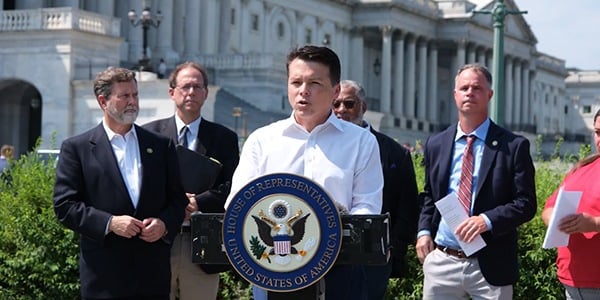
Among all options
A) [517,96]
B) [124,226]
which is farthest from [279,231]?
[517,96]

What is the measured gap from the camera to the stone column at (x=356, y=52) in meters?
89.6

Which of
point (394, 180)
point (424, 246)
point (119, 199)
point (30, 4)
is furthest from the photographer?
point (30, 4)

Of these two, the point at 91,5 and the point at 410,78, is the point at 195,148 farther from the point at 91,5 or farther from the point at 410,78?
the point at 410,78

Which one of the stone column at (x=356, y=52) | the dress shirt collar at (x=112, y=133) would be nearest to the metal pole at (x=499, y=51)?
the dress shirt collar at (x=112, y=133)

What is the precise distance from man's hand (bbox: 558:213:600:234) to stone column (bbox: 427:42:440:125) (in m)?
92.3

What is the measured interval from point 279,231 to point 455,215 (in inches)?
92.1

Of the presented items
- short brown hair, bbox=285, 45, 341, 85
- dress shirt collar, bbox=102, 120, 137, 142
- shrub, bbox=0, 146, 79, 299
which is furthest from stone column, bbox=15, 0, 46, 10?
short brown hair, bbox=285, 45, 341, 85

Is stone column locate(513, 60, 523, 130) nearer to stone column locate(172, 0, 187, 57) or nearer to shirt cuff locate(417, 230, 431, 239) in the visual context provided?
stone column locate(172, 0, 187, 57)

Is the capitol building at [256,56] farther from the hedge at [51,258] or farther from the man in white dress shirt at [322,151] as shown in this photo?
the man in white dress shirt at [322,151]

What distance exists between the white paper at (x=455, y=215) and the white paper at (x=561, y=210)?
46 centimetres

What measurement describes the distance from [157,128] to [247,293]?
209cm

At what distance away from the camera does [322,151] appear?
6.00 m

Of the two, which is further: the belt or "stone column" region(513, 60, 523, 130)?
"stone column" region(513, 60, 523, 130)

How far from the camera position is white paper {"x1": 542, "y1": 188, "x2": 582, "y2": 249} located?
7.34 metres
